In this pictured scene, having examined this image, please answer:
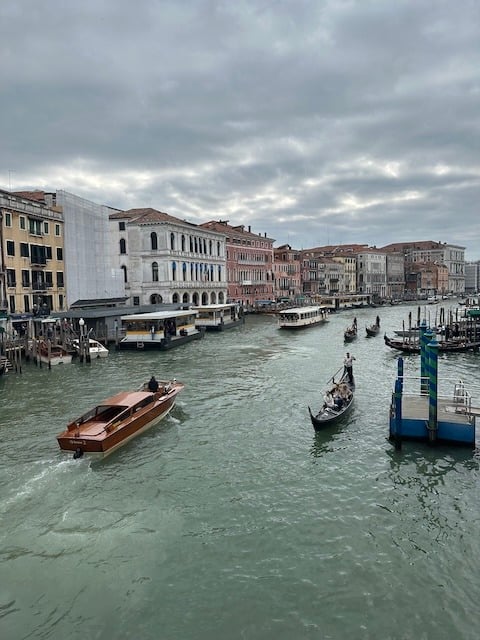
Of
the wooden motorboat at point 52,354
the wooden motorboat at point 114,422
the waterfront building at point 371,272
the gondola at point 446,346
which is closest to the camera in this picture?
the wooden motorboat at point 114,422

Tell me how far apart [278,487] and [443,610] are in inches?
169

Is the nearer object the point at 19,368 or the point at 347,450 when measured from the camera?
the point at 347,450

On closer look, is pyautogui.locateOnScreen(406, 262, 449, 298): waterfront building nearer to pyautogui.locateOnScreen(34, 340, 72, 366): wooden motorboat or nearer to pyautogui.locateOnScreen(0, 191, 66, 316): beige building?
pyautogui.locateOnScreen(0, 191, 66, 316): beige building

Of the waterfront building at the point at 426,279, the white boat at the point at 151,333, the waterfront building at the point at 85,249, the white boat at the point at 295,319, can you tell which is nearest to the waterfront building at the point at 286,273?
the white boat at the point at 295,319

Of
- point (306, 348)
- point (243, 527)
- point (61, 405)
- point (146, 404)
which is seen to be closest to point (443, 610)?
point (243, 527)

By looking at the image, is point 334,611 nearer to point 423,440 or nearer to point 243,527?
point 243,527

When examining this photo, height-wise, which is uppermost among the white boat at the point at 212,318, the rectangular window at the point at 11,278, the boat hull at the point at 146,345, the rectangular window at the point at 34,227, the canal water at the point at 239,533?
the rectangular window at the point at 34,227

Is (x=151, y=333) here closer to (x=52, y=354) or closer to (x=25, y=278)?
(x=52, y=354)

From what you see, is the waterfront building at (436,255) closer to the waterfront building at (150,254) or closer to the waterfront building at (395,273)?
the waterfront building at (395,273)

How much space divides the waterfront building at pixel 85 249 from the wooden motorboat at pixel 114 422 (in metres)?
27.2

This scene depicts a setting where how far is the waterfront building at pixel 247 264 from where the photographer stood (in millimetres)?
69312

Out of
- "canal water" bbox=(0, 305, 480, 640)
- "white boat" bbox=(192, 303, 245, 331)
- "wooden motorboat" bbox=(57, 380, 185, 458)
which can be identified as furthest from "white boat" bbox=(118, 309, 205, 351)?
"wooden motorboat" bbox=(57, 380, 185, 458)

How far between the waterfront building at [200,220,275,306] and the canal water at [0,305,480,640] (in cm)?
5376

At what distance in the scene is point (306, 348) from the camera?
1309 inches
